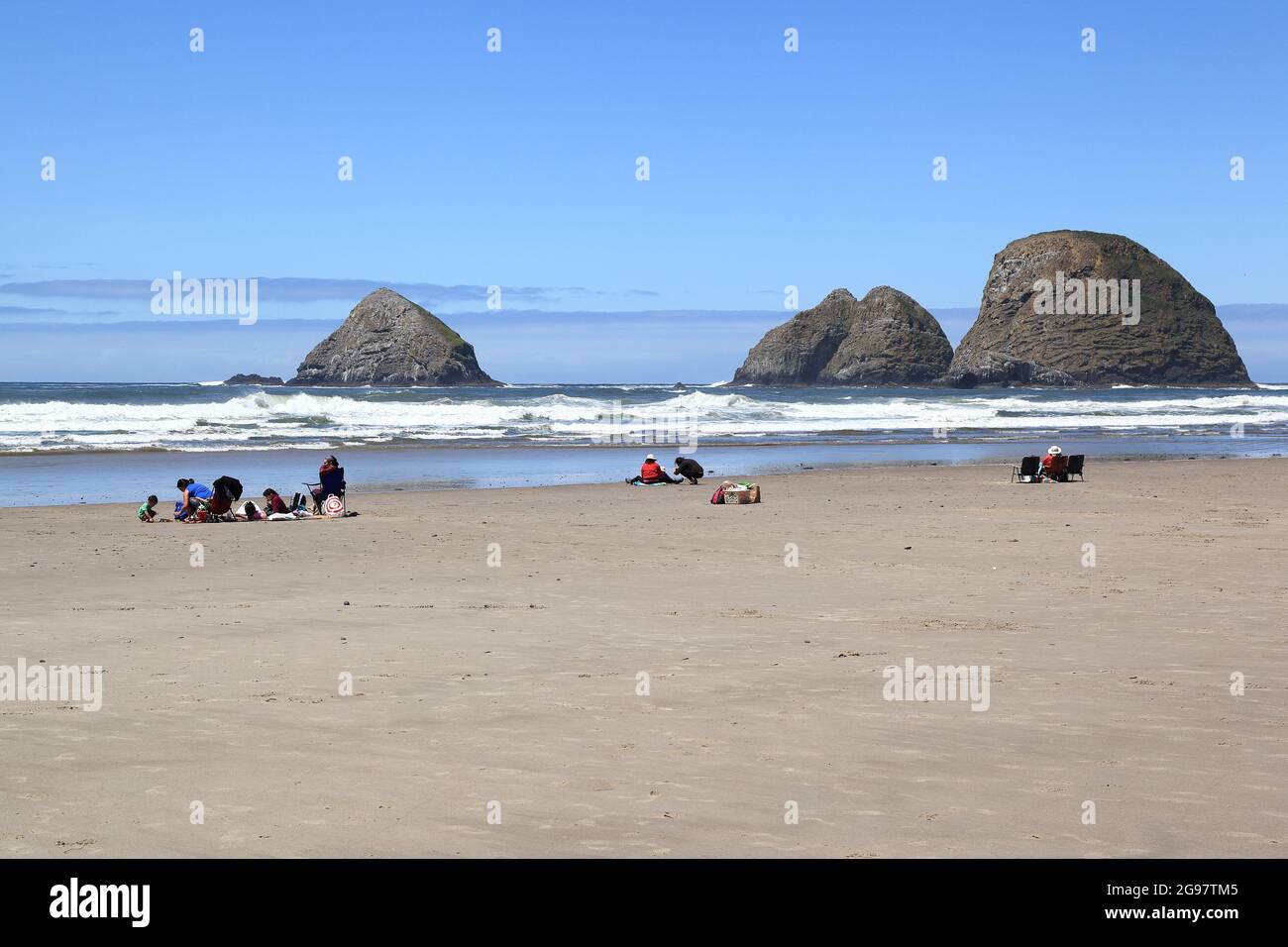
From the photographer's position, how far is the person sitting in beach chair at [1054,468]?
82.6 feet

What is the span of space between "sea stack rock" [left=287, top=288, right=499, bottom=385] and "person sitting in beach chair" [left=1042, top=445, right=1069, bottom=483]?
119 meters

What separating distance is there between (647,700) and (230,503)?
12.9 m

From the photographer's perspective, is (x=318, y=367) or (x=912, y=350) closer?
(x=318, y=367)

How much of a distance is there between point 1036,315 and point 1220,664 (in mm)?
145255

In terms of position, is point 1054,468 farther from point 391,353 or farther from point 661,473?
point 391,353

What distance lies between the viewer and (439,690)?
762cm

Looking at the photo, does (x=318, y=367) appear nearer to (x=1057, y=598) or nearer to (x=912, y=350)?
(x=912, y=350)

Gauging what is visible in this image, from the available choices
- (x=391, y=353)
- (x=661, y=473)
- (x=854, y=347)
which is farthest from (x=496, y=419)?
(x=854, y=347)

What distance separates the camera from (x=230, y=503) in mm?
18625

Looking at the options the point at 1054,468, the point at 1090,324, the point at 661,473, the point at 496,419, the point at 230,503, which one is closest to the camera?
the point at 230,503

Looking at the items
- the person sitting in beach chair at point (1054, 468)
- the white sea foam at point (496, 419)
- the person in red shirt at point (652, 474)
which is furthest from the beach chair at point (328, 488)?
the white sea foam at point (496, 419)

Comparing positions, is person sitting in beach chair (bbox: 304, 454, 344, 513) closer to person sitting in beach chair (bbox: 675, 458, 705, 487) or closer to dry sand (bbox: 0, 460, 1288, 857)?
dry sand (bbox: 0, 460, 1288, 857)
